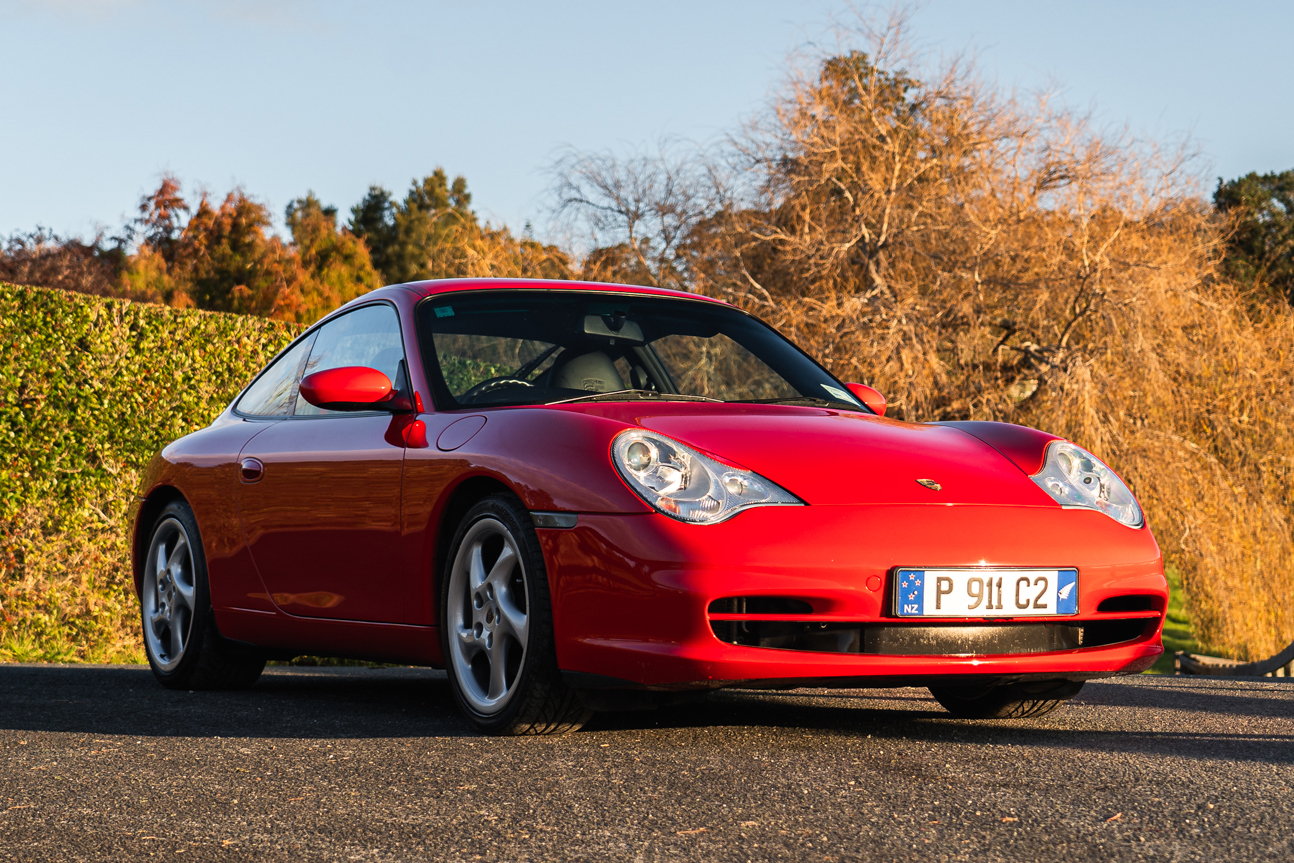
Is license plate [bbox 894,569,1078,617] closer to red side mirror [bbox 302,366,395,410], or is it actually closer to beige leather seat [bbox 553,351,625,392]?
beige leather seat [bbox 553,351,625,392]

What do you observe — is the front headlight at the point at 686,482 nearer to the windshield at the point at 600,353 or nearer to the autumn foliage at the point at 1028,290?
the windshield at the point at 600,353

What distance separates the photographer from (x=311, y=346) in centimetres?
598

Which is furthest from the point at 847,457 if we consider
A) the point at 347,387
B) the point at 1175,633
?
the point at 1175,633

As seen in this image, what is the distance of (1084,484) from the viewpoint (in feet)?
14.7

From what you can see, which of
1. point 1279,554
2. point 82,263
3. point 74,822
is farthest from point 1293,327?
point 82,263

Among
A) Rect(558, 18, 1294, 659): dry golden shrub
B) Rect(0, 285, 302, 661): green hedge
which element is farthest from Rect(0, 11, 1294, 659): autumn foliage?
Rect(0, 285, 302, 661): green hedge

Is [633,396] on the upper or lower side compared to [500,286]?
lower

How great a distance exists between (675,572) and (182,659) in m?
3.05

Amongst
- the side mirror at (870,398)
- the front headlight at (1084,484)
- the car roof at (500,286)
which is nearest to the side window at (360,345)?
the car roof at (500,286)

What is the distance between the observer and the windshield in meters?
4.91

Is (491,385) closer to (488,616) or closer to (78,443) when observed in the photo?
(488,616)

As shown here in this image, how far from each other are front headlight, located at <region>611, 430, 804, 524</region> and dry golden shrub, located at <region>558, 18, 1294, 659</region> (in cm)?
1149

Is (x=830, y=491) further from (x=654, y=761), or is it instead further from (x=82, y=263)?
(x=82, y=263)

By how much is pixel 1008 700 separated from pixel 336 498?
7.90 feet
